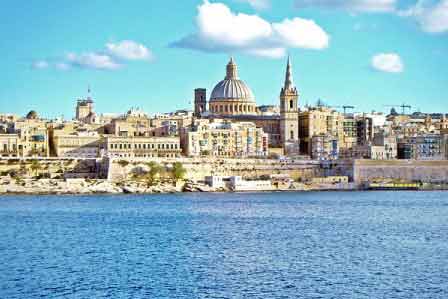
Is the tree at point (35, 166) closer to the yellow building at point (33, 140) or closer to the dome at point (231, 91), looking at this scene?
the yellow building at point (33, 140)

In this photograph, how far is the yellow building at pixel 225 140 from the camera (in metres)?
74.2

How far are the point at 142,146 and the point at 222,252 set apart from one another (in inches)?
1765

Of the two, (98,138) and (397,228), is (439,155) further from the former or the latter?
(397,228)

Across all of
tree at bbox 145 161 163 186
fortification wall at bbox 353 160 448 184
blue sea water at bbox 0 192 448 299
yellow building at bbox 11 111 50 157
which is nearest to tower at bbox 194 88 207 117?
yellow building at bbox 11 111 50 157

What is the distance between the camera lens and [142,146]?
237 ft

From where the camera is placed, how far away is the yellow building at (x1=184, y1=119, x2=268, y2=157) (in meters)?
74.2

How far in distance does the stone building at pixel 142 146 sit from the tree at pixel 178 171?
5114 millimetres

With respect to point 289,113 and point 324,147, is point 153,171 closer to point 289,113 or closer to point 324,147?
point 324,147

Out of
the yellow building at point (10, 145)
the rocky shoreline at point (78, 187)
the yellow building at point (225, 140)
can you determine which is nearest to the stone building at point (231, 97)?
the yellow building at point (225, 140)

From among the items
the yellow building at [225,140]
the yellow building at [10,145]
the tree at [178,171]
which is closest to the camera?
the tree at [178,171]

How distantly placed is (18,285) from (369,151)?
2374 inches

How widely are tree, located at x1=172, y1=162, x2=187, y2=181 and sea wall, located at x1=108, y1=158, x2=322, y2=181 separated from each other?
1.57 ft

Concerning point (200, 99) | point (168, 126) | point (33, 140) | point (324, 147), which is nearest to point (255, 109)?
point (200, 99)

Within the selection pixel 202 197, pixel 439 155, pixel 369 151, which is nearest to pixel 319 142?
pixel 369 151
